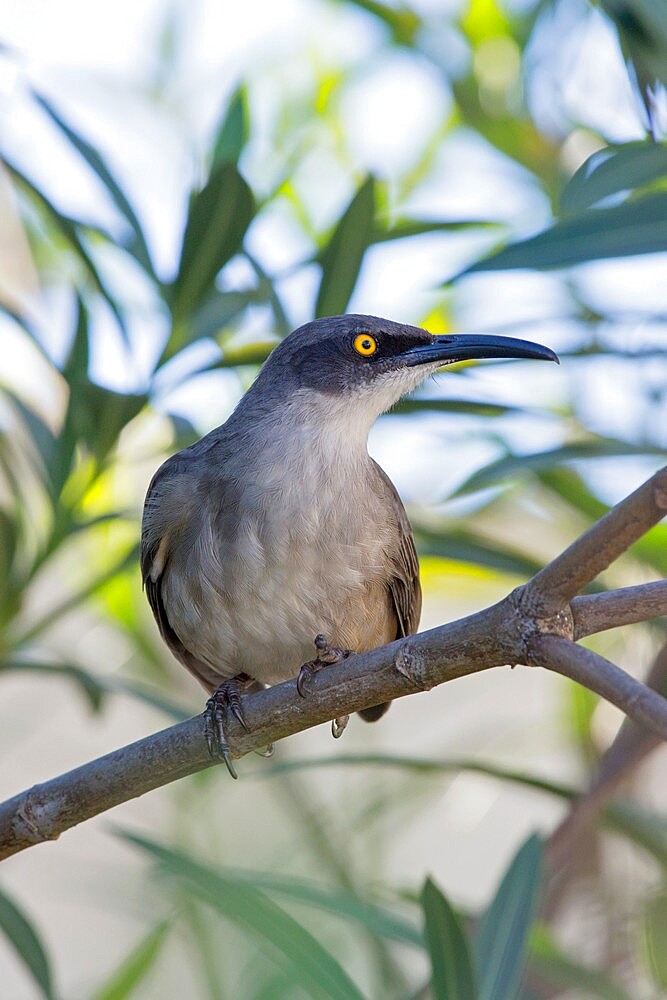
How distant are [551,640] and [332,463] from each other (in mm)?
1521

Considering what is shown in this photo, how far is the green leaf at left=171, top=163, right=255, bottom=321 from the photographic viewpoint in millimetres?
3334

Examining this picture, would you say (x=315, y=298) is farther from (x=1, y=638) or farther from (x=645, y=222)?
(x=1, y=638)

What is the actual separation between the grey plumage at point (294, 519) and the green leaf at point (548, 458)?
26 centimetres

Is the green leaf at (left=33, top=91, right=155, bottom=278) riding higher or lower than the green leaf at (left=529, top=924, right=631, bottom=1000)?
higher

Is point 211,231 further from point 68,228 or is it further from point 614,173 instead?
point 614,173

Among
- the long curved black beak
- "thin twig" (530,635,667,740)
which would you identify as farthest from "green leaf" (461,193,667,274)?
"thin twig" (530,635,667,740)

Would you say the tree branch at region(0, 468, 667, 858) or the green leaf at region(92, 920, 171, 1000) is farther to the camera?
the green leaf at region(92, 920, 171, 1000)

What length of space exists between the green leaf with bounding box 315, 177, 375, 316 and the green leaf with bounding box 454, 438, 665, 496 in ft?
2.09

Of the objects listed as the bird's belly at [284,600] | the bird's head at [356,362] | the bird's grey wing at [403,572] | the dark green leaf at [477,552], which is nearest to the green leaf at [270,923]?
the bird's belly at [284,600]

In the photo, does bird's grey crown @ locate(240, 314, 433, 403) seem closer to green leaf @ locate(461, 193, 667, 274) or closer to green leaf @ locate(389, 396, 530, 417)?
green leaf @ locate(389, 396, 530, 417)

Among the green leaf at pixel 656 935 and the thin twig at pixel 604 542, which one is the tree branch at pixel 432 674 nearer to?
the thin twig at pixel 604 542

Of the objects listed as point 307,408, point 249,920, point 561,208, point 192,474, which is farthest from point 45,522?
point 561,208

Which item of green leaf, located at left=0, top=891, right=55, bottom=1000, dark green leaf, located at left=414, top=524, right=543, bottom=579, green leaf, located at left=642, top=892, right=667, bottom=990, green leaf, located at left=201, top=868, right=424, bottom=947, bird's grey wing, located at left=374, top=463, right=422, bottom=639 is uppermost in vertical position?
dark green leaf, located at left=414, top=524, right=543, bottom=579

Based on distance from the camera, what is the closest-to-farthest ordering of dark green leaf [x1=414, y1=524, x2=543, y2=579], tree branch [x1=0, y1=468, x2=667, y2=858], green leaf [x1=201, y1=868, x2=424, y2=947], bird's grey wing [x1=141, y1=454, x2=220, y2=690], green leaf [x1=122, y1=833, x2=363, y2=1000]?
tree branch [x1=0, y1=468, x2=667, y2=858]
green leaf [x1=122, y1=833, x2=363, y2=1000]
green leaf [x1=201, y1=868, x2=424, y2=947]
bird's grey wing [x1=141, y1=454, x2=220, y2=690]
dark green leaf [x1=414, y1=524, x2=543, y2=579]
